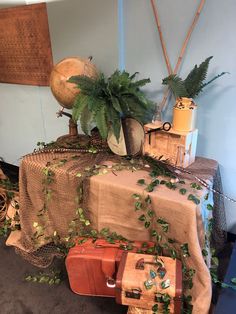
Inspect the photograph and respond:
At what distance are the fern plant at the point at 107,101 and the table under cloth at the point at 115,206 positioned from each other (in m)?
0.27

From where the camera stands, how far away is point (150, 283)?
3.51 ft

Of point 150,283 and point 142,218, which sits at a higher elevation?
point 142,218

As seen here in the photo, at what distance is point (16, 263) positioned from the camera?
1.72 meters

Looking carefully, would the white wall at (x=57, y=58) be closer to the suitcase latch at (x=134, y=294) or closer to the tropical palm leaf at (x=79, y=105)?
the tropical palm leaf at (x=79, y=105)

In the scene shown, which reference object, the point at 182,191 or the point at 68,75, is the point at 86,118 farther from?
the point at 182,191

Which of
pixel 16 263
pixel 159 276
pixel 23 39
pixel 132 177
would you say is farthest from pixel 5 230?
pixel 23 39

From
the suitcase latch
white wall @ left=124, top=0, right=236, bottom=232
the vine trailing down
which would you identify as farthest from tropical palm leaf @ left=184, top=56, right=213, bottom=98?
the suitcase latch

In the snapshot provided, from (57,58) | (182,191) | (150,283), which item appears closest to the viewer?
(150,283)

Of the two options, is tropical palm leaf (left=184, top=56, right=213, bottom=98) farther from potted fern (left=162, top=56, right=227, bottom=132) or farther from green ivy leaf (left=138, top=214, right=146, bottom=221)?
green ivy leaf (left=138, top=214, right=146, bottom=221)

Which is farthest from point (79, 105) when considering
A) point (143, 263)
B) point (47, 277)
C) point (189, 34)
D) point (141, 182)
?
point (47, 277)

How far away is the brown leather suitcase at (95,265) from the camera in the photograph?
4.08 ft

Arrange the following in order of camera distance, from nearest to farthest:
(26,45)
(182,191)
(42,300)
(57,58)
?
(182,191)
(42,300)
(57,58)
(26,45)

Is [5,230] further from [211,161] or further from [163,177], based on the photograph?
[211,161]

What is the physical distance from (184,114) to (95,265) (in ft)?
3.07
